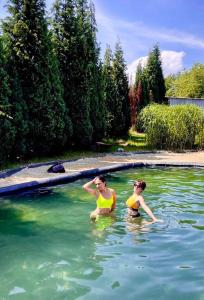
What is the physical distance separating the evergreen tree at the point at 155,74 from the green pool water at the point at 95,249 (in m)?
21.5

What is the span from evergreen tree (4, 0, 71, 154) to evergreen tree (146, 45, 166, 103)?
16613 mm

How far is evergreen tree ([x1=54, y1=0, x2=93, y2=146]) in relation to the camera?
18.8 meters

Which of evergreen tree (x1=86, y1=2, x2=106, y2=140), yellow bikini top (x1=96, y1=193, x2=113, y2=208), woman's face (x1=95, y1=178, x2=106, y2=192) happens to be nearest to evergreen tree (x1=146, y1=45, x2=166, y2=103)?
evergreen tree (x1=86, y1=2, x2=106, y2=140)

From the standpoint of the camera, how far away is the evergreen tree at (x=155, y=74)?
32.3m

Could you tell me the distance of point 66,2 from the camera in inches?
736

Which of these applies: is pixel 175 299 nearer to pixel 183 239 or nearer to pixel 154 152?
pixel 183 239

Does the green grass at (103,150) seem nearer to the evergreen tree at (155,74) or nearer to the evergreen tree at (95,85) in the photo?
the evergreen tree at (95,85)

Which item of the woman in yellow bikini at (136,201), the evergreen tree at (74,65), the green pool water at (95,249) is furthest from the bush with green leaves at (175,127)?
the woman in yellow bikini at (136,201)

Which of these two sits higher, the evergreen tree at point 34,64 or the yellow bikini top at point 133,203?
the evergreen tree at point 34,64

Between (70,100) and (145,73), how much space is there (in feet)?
48.9

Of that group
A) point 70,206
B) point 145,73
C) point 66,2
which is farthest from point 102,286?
point 145,73

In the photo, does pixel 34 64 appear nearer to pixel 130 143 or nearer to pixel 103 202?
pixel 130 143

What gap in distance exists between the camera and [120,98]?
2466 centimetres

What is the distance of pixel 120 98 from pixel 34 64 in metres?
9.26
